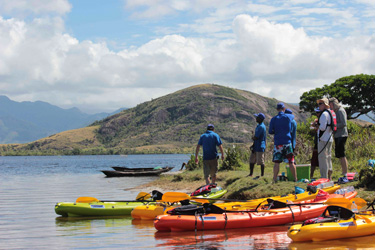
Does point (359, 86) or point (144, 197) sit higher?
point (359, 86)

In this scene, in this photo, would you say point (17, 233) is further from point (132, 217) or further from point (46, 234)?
point (132, 217)

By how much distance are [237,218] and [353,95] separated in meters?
39.1

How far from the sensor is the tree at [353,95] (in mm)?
A: 45969

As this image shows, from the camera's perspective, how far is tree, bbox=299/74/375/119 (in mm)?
45969

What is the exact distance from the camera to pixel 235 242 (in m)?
9.40

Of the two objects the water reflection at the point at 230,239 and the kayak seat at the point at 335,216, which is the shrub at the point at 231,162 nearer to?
the water reflection at the point at 230,239

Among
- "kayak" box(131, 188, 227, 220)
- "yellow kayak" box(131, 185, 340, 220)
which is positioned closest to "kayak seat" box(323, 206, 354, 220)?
"yellow kayak" box(131, 185, 340, 220)

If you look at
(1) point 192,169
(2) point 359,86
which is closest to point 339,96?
(2) point 359,86

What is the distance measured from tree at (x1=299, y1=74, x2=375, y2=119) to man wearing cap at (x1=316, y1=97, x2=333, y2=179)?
33.4 metres

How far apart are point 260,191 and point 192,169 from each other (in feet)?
42.1

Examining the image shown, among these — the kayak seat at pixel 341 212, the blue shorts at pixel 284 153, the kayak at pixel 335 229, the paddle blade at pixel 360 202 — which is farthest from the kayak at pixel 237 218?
the blue shorts at pixel 284 153

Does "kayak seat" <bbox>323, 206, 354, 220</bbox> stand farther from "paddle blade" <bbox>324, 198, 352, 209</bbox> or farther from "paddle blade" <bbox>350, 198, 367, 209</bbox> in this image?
"paddle blade" <bbox>350, 198, 367, 209</bbox>

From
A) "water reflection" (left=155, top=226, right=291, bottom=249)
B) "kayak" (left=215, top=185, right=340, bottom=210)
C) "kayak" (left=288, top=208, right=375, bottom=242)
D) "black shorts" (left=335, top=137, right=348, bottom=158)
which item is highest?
"black shorts" (left=335, top=137, right=348, bottom=158)

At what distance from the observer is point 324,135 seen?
13164 mm
